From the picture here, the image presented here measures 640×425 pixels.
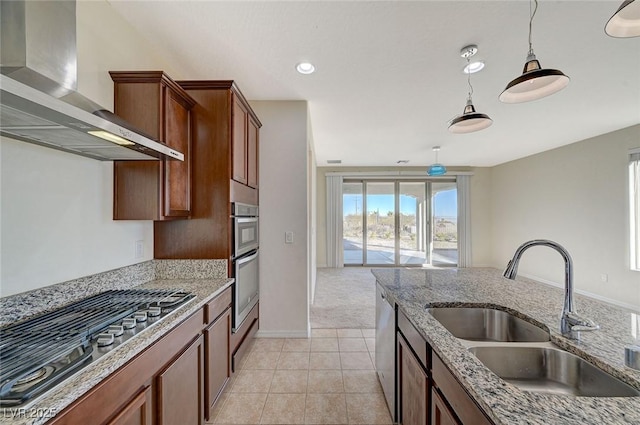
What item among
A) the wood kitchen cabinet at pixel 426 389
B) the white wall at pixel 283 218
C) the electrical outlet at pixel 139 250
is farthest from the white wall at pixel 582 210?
the electrical outlet at pixel 139 250

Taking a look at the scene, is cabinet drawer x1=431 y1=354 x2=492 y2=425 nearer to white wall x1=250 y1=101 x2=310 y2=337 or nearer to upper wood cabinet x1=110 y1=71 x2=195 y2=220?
upper wood cabinet x1=110 y1=71 x2=195 y2=220

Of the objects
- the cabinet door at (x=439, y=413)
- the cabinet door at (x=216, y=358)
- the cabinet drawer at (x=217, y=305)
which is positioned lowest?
the cabinet door at (x=216, y=358)

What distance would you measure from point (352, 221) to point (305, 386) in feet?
16.7

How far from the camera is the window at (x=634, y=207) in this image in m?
3.73

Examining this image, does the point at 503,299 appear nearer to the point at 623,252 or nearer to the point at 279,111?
the point at 279,111

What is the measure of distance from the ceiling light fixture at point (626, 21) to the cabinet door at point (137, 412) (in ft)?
7.98

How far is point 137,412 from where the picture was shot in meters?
0.97

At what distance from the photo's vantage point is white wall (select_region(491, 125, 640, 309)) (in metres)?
3.88

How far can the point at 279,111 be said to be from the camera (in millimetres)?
2912

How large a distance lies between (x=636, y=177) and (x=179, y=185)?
5.95 meters

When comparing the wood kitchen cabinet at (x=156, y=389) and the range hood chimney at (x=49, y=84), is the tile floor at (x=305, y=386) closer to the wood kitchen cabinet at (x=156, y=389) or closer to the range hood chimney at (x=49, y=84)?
the wood kitchen cabinet at (x=156, y=389)

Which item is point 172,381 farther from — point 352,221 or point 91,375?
point 352,221

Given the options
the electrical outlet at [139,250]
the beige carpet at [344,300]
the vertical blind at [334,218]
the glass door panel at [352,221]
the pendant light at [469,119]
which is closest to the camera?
the electrical outlet at [139,250]

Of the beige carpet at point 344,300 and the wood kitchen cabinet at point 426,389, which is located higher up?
the wood kitchen cabinet at point 426,389
